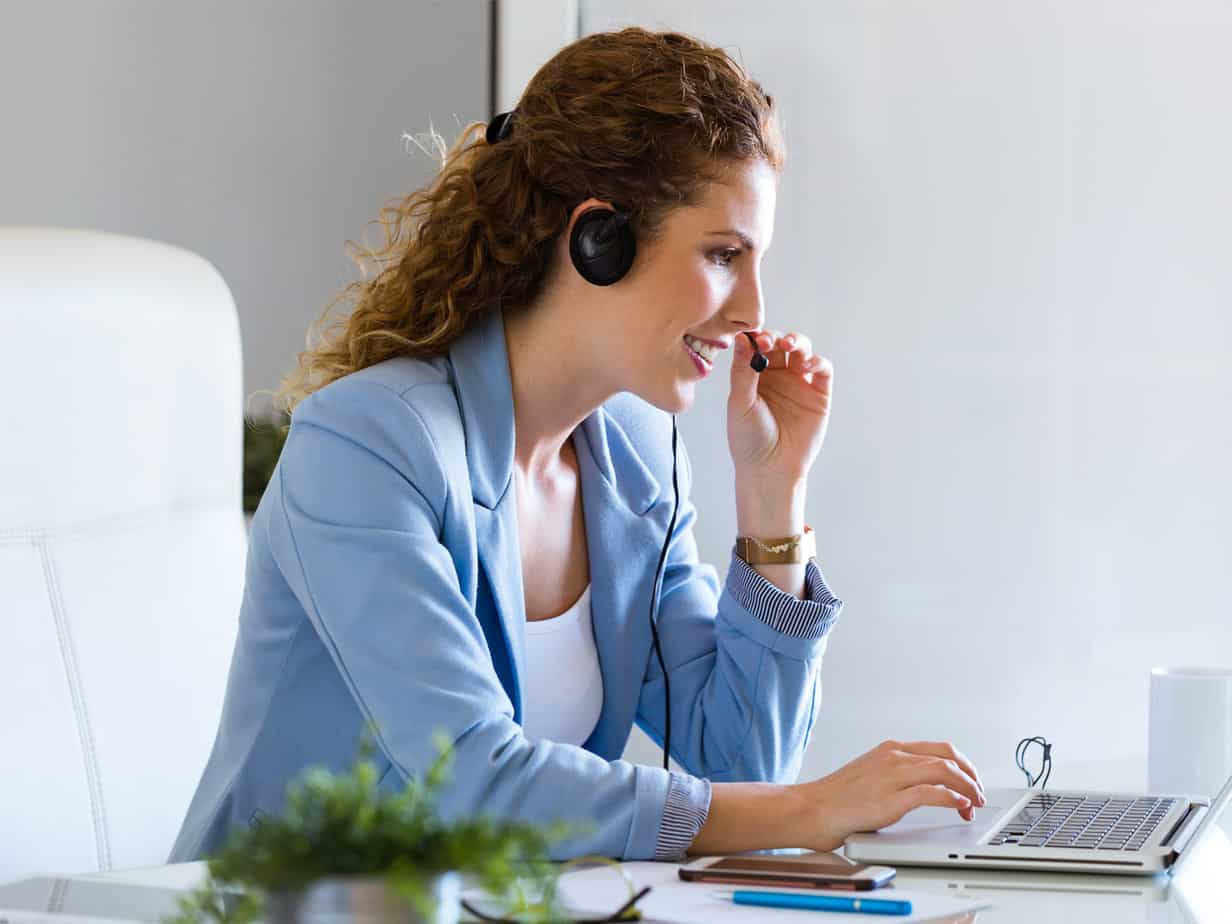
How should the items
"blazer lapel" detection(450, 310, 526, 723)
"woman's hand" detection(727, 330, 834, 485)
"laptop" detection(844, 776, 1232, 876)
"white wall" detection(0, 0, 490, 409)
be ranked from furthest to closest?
"white wall" detection(0, 0, 490, 409), "woman's hand" detection(727, 330, 834, 485), "blazer lapel" detection(450, 310, 526, 723), "laptop" detection(844, 776, 1232, 876)

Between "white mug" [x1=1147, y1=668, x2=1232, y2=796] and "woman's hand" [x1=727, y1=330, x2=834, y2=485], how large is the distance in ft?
1.27

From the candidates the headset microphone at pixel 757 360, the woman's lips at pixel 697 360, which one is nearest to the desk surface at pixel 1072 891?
the woman's lips at pixel 697 360

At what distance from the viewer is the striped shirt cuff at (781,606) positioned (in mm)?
1445

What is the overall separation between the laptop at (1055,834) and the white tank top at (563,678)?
35 cm

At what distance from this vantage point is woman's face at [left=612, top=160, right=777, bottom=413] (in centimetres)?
138

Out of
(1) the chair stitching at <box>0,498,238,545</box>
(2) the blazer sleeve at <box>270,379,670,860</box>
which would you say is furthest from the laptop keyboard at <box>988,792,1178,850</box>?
(1) the chair stitching at <box>0,498,238,545</box>

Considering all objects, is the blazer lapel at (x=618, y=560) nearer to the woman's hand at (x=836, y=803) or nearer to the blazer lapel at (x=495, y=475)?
the blazer lapel at (x=495, y=475)

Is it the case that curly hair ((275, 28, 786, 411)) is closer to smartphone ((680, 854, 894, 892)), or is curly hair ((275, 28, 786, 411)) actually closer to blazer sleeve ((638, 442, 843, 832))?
blazer sleeve ((638, 442, 843, 832))

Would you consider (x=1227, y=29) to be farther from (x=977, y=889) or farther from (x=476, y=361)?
(x=977, y=889)

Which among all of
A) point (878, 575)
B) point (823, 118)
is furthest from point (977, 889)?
point (823, 118)

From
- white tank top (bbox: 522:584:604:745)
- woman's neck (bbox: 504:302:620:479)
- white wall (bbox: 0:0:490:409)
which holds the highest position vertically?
white wall (bbox: 0:0:490:409)

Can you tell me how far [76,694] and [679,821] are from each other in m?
0.57

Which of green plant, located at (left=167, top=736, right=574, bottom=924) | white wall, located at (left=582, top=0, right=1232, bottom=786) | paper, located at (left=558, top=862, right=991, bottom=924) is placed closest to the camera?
green plant, located at (left=167, top=736, right=574, bottom=924)

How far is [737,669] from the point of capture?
1470 millimetres
